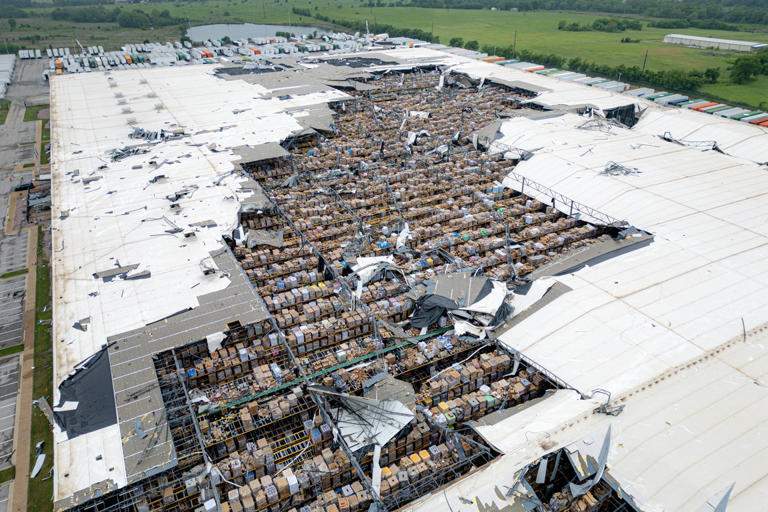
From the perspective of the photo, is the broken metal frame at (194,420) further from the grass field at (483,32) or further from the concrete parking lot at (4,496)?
the grass field at (483,32)

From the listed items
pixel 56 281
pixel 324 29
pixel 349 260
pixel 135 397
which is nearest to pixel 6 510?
pixel 135 397

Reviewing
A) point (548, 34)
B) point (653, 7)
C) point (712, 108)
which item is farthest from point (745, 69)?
point (653, 7)

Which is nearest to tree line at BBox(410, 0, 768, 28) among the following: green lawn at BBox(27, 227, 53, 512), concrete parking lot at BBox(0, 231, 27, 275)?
concrete parking lot at BBox(0, 231, 27, 275)

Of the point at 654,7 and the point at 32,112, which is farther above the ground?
the point at 654,7

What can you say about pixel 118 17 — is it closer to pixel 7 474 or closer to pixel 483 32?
pixel 483 32

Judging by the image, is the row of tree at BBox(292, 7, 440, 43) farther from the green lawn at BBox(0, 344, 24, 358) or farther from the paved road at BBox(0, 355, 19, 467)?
the paved road at BBox(0, 355, 19, 467)
